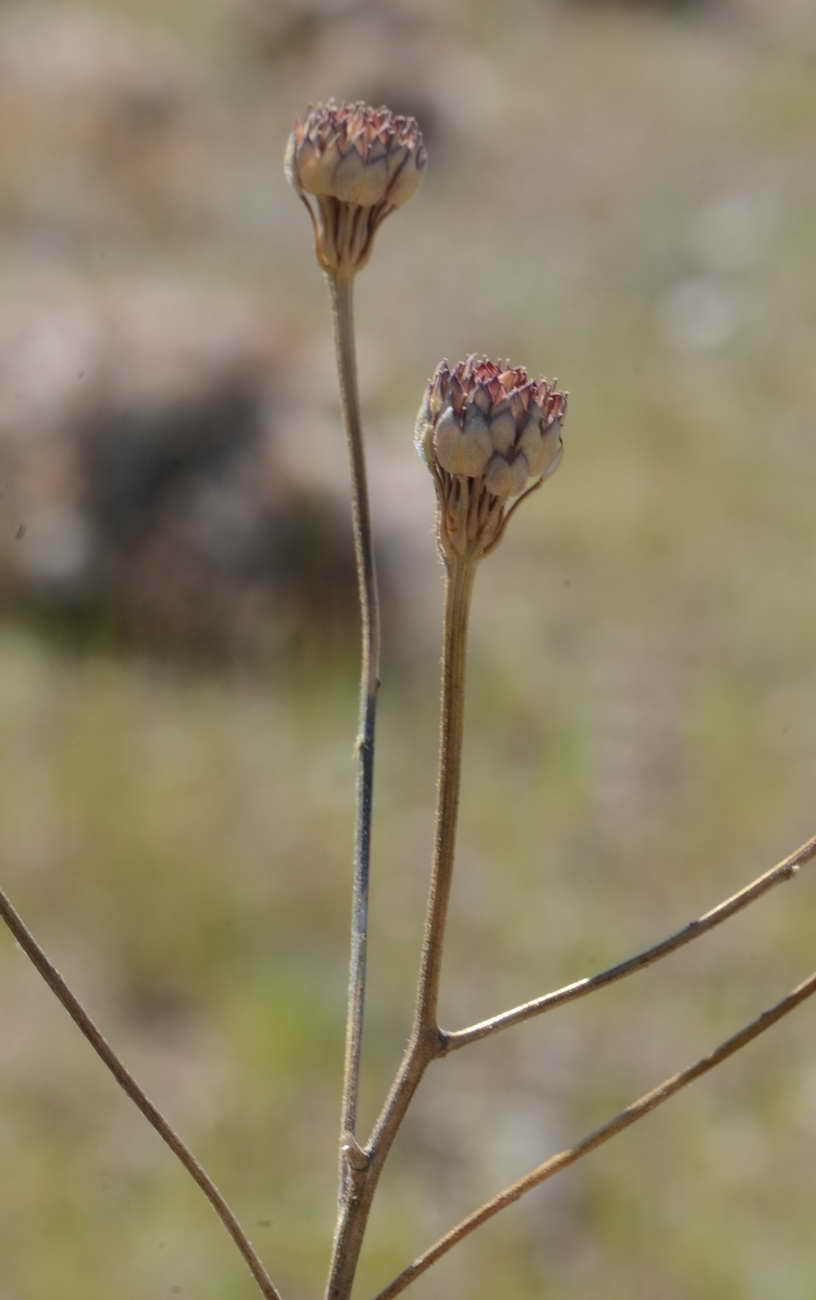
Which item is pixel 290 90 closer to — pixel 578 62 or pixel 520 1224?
pixel 578 62

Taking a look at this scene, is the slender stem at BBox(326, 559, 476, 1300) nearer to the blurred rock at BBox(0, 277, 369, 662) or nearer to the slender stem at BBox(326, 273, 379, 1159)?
the slender stem at BBox(326, 273, 379, 1159)

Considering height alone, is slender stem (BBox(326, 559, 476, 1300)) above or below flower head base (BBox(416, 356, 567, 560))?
below


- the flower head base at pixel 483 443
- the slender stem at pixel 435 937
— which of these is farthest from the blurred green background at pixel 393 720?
the flower head base at pixel 483 443

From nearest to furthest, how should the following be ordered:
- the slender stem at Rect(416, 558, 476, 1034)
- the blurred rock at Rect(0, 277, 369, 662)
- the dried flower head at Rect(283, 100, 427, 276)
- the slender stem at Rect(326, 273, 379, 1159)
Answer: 1. the slender stem at Rect(416, 558, 476, 1034)
2. the slender stem at Rect(326, 273, 379, 1159)
3. the dried flower head at Rect(283, 100, 427, 276)
4. the blurred rock at Rect(0, 277, 369, 662)

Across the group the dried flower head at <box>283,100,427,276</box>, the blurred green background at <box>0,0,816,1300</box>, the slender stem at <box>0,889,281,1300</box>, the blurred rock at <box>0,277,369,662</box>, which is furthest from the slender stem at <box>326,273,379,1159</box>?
the blurred rock at <box>0,277,369,662</box>

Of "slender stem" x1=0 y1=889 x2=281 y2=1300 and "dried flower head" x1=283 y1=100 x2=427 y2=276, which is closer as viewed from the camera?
"slender stem" x1=0 y1=889 x2=281 y2=1300

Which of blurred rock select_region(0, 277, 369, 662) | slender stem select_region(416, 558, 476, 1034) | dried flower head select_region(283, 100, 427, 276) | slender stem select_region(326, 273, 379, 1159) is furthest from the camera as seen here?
blurred rock select_region(0, 277, 369, 662)
